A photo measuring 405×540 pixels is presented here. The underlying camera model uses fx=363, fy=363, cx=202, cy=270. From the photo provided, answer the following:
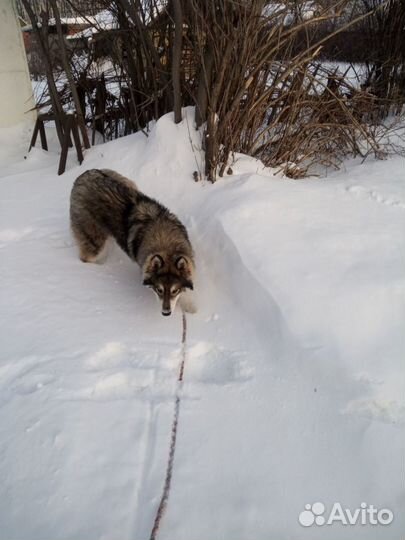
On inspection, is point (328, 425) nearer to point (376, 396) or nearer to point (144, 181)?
point (376, 396)

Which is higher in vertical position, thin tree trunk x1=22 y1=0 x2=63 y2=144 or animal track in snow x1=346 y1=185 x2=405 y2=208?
thin tree trunk x1=22 y1=0 x2=63 y2=144

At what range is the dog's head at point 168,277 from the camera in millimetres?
3078

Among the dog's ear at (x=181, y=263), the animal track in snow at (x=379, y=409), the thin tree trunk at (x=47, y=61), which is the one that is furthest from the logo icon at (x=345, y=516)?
the thin tree trunk at (x=47, y=61)

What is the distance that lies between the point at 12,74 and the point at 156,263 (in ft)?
22.8

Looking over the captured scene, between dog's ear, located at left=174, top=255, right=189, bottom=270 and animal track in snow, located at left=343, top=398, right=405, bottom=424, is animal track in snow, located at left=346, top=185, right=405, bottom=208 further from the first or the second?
animal track in snow, located at left=343, top=398, right=405, bottom=424

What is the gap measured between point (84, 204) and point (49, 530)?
3019 mm

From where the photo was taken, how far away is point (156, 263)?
10.3 ft

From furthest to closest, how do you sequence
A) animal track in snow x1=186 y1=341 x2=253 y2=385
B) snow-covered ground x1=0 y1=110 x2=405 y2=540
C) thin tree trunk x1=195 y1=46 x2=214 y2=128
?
thin tree trunk x1=195 y1=46 x2=214 y2=128 → animal track in snow x1=186 y1=341 x2=253 y2=385 → snow-covered ground x1=0 y1=110 x2=405 y2=540

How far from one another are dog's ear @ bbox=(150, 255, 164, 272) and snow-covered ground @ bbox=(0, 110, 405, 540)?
411 mm

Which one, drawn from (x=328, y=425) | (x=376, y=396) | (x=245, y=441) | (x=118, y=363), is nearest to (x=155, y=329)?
(x=118, y=363)

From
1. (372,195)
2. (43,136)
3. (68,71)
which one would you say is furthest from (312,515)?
(43,136)

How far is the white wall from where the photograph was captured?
733 cm

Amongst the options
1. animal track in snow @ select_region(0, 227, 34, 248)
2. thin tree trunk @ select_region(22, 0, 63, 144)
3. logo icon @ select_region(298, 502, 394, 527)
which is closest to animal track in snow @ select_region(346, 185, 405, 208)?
logo icon @ select_region(298, 502, 394, 527)

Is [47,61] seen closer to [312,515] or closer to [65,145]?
[65,145]
